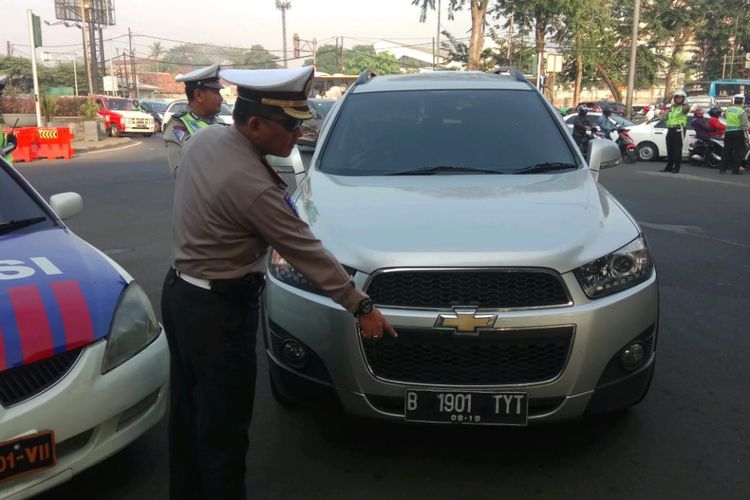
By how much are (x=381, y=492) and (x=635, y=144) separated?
58.6 ft

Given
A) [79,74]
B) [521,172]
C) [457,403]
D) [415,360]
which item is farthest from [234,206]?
[79,74]

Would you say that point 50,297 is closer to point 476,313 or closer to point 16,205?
point 16,205

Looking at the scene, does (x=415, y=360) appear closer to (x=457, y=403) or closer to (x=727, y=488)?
(x=457, y=403)

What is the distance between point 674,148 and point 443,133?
1304 cm

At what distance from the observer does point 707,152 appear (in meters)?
16.9

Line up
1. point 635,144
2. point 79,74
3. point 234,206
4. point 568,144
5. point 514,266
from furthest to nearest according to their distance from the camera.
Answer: point 79,74, point 635,144, point 568,144, point 514,266, point 234,206

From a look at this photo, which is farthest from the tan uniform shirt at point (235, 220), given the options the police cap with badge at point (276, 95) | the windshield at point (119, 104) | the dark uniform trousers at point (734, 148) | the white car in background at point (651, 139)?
the windshield at point (119, 104)

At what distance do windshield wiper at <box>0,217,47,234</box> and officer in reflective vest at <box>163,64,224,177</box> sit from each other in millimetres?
1442

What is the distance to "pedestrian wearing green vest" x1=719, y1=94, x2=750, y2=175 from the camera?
15211mm

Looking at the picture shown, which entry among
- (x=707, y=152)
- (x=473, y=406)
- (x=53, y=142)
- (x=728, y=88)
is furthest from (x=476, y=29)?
(x=473, y=406)

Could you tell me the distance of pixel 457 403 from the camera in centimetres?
281

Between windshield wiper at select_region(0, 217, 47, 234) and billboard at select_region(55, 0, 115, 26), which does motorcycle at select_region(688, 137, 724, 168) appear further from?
billboard at select_region(55, 0, 115, 26)

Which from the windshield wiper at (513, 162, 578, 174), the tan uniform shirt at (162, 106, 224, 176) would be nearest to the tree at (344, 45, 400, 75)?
the tan uniform shirt at (162, 106, 224, 176)

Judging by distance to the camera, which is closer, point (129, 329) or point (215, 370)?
point (215, 370)
